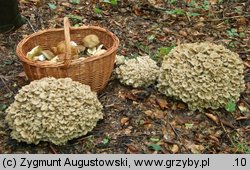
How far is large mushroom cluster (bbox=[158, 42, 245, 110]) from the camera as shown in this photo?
3.27 m

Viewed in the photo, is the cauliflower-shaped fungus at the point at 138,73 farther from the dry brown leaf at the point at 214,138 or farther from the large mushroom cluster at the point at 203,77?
the dry brown leaf at the point at 214,138

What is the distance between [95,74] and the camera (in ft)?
10.7

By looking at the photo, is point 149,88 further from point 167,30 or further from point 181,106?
point 167,30

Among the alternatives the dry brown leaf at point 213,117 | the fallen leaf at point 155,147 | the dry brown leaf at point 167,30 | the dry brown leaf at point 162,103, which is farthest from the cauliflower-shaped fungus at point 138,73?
the dry brown leaf at point 167,30

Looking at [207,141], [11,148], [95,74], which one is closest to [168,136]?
[207,141]

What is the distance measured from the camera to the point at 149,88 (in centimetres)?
355

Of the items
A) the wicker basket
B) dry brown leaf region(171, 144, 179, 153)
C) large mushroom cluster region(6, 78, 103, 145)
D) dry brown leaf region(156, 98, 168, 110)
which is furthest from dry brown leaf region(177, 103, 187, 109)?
Answer: large mushroom cluster region(6, 78, 103, 145)

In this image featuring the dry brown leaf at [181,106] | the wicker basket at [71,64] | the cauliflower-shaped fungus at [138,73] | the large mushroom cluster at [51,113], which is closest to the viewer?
the large mushroom cluster at [51,113]

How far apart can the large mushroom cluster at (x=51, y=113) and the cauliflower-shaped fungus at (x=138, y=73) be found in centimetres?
59

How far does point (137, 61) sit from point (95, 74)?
475mm

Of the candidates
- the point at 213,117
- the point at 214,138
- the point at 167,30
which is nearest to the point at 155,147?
the point at 214,138

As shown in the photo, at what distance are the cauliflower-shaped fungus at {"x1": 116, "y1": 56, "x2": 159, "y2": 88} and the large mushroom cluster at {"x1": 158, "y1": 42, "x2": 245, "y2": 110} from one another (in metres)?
0.12

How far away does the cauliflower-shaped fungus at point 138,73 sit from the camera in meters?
3.47

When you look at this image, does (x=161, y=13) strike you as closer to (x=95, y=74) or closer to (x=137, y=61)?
(x=137, y=61)
